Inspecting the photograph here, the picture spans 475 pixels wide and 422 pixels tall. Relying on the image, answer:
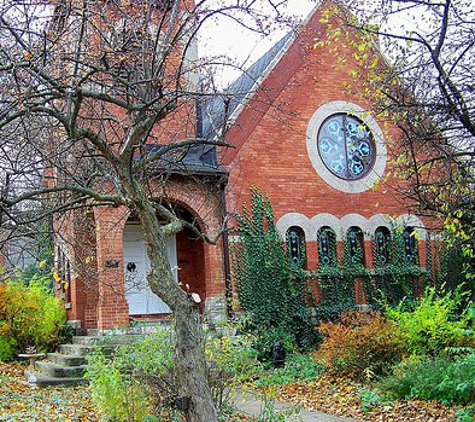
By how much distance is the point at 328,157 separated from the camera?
54.9ft

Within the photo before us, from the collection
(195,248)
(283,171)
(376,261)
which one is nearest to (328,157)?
(283,171)

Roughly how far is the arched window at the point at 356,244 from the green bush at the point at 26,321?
296 inches

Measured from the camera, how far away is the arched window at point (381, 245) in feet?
55.2

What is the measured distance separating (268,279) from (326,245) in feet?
6.89

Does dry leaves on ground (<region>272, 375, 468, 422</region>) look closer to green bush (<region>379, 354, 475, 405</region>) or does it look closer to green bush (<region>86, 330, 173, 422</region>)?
green bush (<region>379, 354, 475, 405</region>)

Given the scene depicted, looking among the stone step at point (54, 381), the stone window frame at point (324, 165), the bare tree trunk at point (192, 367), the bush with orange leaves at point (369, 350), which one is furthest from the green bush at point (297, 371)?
the bare tree trunk at point (192, 367)

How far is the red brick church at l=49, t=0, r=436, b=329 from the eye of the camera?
14.8 m

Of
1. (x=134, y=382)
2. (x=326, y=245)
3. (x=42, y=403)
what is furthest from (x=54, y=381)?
(x=326, y=245)

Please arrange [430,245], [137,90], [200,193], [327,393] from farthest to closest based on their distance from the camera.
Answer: [430,245] < [200,193] < [327,393] < [137,90]

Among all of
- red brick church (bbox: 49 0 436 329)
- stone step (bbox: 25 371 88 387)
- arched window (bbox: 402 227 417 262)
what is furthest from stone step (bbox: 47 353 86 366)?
arched window (bbox: 402 227 417 262)

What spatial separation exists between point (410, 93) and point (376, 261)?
790 cm

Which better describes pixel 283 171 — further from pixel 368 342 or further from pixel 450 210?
pixel 450 210

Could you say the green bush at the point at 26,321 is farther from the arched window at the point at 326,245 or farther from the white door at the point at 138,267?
the arched window at the point at 326,245

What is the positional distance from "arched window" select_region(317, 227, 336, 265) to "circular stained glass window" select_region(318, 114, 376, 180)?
5.14 feet
